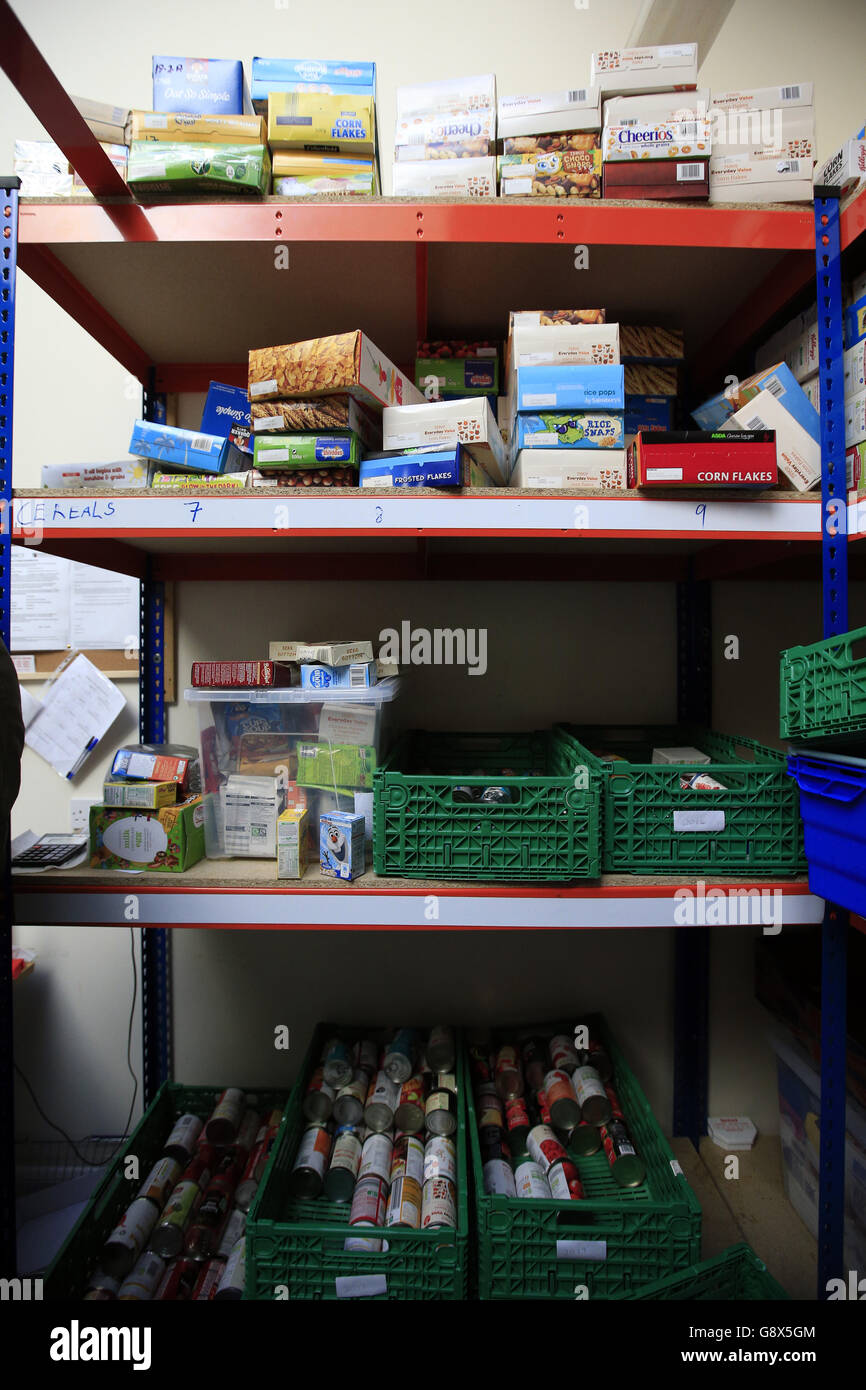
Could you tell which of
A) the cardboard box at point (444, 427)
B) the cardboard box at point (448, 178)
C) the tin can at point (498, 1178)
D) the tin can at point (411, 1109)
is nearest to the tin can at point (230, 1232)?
the tin can at point (411, 1109)

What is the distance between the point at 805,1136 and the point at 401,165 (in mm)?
2337

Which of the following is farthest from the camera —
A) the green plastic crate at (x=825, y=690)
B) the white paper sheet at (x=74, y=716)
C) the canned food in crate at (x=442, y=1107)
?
the white paper sheet at (x=74, y=716)

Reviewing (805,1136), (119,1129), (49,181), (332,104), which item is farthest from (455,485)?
(119,1129)

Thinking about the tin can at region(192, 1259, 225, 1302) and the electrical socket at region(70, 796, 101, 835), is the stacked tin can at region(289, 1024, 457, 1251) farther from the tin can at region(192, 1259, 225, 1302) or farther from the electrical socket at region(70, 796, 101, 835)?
the electrical socket at region(70, 796, 101, 835)

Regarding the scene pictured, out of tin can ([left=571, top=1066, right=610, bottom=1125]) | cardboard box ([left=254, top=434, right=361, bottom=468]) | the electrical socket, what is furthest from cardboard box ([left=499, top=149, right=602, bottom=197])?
tin can ([left=571, top=1066, right=610, bottom=1125])

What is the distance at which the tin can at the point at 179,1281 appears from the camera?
127cm

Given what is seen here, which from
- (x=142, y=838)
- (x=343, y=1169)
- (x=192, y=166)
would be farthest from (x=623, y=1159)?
(x=192, y=166)

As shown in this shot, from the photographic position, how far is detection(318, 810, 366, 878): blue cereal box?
3.91 feet

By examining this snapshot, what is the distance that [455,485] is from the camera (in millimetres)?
1185

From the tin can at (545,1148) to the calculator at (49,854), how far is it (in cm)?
116

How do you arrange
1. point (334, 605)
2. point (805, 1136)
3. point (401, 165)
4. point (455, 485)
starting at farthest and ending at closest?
1. point (334, 605)
2. point (805, 1136)
3. point (401, 165)
4. point (455, 485)

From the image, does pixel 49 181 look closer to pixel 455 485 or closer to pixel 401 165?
pixel 401 165

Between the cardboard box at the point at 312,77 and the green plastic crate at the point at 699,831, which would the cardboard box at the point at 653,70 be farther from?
the green plastic crate at the point at 699,831

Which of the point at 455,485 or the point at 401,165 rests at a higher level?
the point at 401,165
